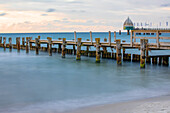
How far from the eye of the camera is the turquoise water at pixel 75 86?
12.1m

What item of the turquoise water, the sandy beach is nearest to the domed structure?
the turquoise water

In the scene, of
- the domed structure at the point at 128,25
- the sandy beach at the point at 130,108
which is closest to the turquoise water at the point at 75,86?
the sandy beach at the point at 130,108

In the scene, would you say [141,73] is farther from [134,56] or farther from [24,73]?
[24,73]

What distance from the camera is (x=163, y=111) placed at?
9.55 metres

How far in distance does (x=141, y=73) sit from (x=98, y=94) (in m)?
7.39

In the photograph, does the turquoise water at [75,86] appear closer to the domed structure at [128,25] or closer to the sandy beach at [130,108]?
the sandy beach at [130,108]

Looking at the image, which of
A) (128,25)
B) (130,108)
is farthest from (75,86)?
(128,25)

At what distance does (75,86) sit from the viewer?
16438 mm

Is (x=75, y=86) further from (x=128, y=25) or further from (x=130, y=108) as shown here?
(x=128, y=25)

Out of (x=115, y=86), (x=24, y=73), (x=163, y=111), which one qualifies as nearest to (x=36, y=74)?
(x=24, y=73)

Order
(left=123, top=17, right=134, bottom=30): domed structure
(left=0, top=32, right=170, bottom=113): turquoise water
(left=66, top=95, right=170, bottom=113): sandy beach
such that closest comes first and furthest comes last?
(left=66, top=95, right=170, bottom=113): sandy beach
(left=0, top=32, right=170, bottom=113): turquoise water
(left=123, top=17, right=134, bottom=30): domed structure

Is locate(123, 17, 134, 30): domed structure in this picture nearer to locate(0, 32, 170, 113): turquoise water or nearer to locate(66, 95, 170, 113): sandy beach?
locate(0, 32, 170, 113): turquoise water

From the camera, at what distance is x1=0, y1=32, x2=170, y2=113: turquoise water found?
476 inches

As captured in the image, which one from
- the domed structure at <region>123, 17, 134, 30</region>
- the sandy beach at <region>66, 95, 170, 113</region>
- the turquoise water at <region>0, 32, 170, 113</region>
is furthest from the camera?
the domed structure at <region>123, 17, 134, 30</region>
